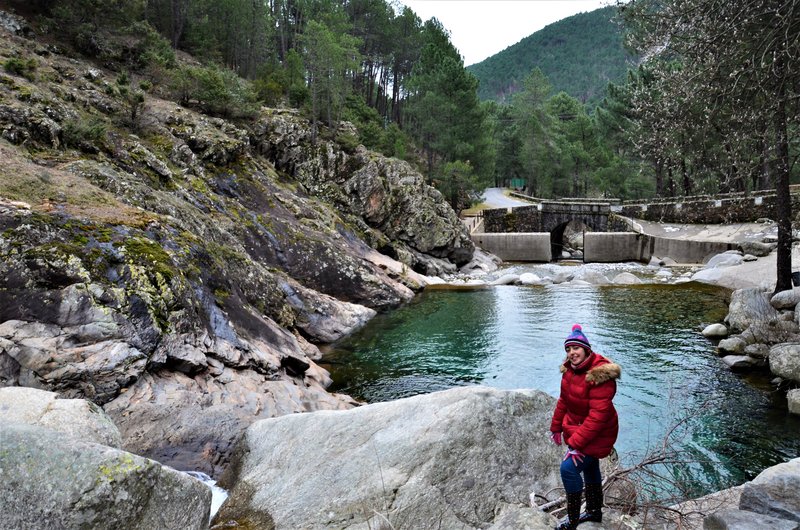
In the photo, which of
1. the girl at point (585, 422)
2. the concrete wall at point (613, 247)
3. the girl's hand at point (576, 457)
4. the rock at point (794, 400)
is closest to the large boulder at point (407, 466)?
the girl at point (585, 422)

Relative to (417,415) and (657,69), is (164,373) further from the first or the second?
(657,69)

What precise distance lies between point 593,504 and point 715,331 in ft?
49.0

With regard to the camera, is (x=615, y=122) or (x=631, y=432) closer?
(x=631, y=432)

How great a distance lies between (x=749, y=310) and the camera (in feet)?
54.4

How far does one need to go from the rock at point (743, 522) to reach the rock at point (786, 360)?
30.5 feet

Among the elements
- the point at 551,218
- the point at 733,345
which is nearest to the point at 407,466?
the point at 733,345

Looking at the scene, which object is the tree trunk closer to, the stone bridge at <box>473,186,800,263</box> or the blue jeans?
the blue jeans

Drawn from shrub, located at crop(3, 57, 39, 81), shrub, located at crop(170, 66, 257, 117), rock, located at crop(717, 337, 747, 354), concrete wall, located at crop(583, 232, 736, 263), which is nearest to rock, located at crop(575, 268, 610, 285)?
concrete wall, located at crop(583, 232, 736, 263)

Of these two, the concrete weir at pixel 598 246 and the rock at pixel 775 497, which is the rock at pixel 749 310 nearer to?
the rock at pixel 775 497

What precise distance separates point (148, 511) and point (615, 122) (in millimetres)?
62699

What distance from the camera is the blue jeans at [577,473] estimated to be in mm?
4816

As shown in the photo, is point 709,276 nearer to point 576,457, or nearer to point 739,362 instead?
point 739,362

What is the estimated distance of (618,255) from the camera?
41.8m

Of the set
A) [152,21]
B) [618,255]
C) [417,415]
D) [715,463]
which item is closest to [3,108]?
[417,415]
